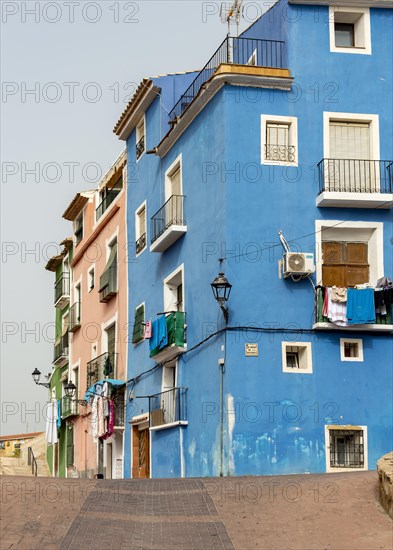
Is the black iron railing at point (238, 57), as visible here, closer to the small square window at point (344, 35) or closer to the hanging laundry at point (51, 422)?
the small square window at point (344, 35)

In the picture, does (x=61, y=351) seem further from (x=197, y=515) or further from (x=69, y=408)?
(x=197, y=515)

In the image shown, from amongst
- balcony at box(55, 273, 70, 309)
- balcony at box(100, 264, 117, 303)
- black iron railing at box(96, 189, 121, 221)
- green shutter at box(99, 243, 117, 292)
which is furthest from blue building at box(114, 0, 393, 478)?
balcony at box(55, 273, 70, 309)

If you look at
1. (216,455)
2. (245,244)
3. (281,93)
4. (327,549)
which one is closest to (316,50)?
(281,93)

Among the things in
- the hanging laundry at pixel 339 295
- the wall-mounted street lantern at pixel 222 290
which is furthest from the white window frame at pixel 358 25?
the wall-mounted street lantern at pixel 222 290

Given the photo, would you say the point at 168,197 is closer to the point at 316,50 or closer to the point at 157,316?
the point at 157,316

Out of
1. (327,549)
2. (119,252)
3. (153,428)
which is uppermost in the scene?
(119,252)

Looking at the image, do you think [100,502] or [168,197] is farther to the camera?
[168,197]

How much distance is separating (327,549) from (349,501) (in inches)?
98.2

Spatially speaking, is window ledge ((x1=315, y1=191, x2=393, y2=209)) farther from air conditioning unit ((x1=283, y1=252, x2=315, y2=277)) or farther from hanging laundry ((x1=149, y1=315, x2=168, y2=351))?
hanging laundry ((x1=149, y1=315, x2=168, y2=351))

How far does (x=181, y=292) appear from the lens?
26922 mm

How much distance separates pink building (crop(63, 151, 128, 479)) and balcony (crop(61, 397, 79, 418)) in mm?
149

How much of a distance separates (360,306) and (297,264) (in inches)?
66.0

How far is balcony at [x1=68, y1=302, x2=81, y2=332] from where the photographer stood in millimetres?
37797

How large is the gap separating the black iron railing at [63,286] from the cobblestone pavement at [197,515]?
23124mm
